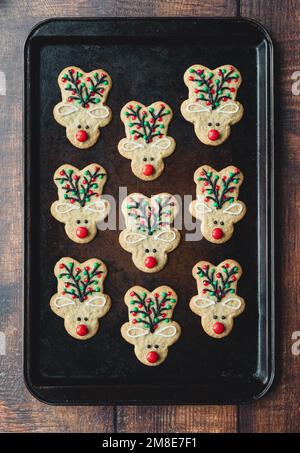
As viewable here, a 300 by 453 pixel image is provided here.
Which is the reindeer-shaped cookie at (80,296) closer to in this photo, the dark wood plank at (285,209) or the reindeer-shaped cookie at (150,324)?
the reindeer-shaped cookie at (150,324)

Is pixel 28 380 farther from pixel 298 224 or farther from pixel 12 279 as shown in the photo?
pixel 298 224

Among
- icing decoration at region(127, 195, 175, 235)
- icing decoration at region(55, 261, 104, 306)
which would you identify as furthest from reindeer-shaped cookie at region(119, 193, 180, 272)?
icing decoration at region(55, 261, 104, 306)

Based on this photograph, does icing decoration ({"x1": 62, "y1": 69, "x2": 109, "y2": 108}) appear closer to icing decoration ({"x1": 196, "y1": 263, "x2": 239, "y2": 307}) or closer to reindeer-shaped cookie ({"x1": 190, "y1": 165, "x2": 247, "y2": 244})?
reindeer-shaped cookie ({"x1": 190, "y1": 165, "x2": 247, "y2": 244})

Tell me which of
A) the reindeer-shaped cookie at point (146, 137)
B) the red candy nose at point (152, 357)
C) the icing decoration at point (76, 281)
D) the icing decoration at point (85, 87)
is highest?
the icing decoration at point (85, 87)

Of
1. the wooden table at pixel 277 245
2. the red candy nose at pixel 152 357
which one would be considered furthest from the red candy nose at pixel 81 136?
the red candy nose at pixel 152 357

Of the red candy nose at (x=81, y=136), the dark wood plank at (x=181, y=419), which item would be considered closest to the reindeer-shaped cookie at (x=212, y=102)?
the red candy nose at (x=81, y=136)

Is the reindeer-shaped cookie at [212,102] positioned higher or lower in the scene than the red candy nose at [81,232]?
higher
